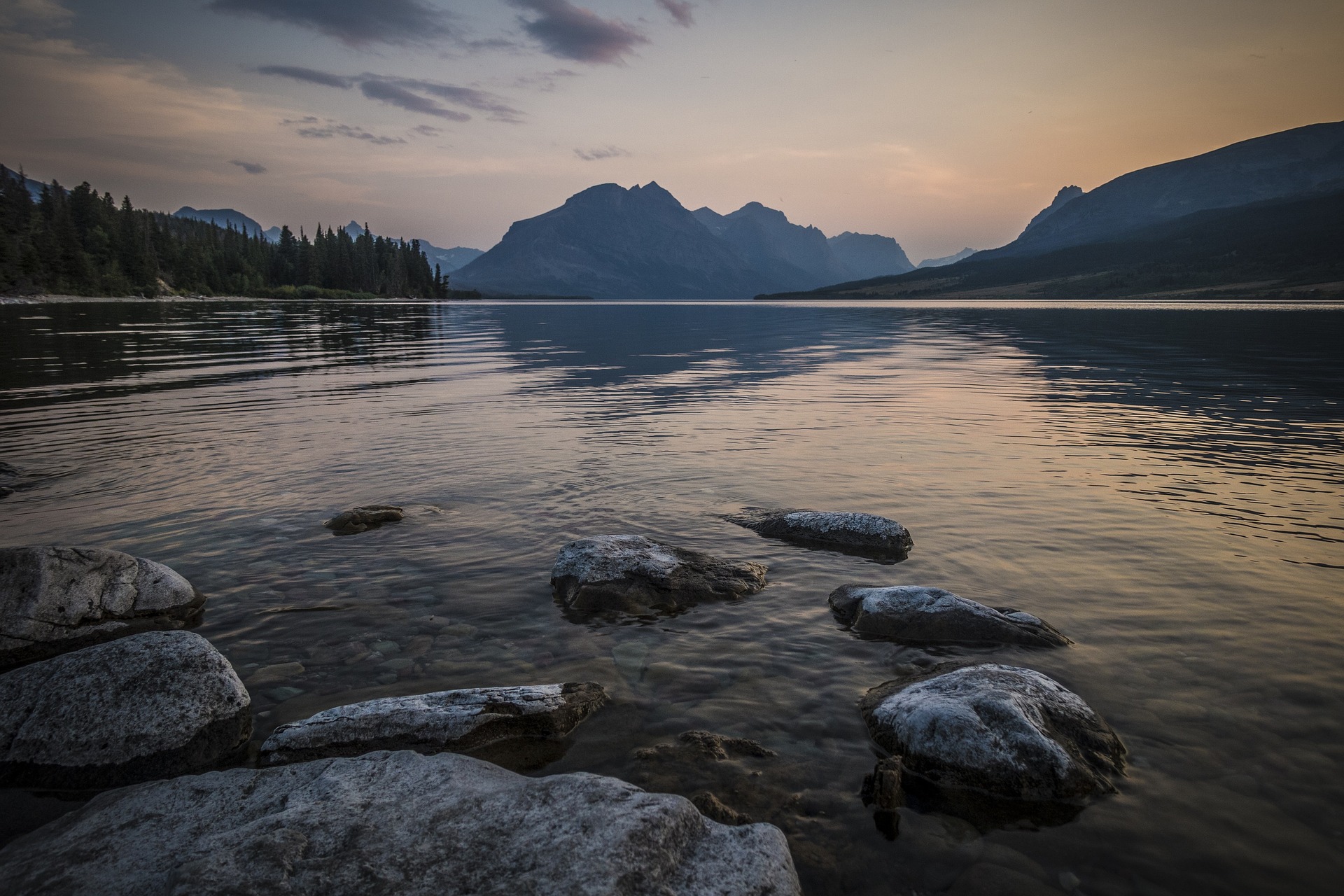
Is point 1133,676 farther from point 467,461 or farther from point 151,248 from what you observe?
point 151,248

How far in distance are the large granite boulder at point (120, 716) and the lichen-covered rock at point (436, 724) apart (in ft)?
2.65

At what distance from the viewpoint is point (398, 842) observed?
4645 mm

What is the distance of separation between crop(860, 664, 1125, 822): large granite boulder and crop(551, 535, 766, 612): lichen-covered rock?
364 cm

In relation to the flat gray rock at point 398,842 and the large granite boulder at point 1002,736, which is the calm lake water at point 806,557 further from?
the flat gray rock at point 398,842

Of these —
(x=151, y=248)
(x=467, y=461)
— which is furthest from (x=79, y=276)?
(x=467, y=461)

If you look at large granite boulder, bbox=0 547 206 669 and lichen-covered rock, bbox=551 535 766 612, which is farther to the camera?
lichen-covered rock, bbox=551 535 766 612

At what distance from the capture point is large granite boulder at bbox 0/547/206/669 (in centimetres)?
841

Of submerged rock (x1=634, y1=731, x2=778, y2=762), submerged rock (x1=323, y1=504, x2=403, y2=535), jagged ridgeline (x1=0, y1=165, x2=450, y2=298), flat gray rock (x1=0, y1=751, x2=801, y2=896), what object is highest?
jagged ridgeline (x1=0, y1=165, x2=450, y2=298)

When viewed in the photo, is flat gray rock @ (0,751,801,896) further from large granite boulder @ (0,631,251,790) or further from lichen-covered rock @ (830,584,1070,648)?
lichen-covered rock @ (830,584,1070,648)

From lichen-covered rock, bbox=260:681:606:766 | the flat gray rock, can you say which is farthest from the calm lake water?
the flat gray rock

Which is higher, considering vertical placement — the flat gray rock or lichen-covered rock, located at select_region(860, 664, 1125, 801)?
the flat gray rock

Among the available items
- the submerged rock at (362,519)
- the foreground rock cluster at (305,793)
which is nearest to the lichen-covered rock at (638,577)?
the foreground rock cluster at (305,793)

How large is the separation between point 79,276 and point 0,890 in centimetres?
19472

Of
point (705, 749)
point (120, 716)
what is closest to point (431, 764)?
point (705, 749)
